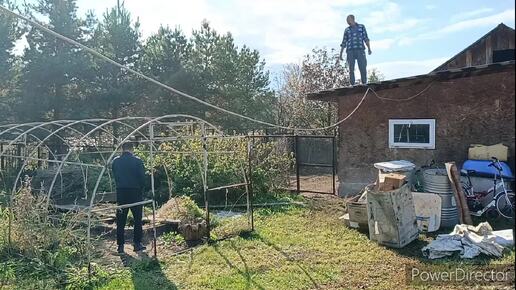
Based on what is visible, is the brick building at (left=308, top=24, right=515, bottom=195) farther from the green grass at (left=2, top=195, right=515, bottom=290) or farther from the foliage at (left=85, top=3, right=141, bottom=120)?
the foliage at (left=85, top=3, right=141, bottom=120)

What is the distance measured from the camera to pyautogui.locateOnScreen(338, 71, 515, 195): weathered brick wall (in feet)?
32.2

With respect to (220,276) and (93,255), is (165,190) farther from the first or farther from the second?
(220,276)

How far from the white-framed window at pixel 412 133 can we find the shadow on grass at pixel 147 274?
6.75m

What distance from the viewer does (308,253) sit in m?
7.66

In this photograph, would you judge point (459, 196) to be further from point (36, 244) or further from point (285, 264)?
point (36, 244)

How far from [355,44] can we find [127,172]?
7.20 m

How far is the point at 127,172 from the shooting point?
8023 millimetres

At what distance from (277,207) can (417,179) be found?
353 centimetres

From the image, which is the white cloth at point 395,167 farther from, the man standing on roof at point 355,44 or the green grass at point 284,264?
the man standing on roof at point 355,44

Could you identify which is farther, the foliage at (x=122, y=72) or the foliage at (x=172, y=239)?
the foliage at (x=122, y=72)

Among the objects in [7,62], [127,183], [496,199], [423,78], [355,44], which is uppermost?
[7,62]

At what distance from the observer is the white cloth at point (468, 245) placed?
6813 millimetres

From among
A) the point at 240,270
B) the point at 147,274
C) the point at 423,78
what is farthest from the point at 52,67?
the point at 240,270

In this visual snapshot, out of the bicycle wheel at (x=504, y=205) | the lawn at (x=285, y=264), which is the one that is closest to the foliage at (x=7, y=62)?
the lawn at (x=285, y=264)
